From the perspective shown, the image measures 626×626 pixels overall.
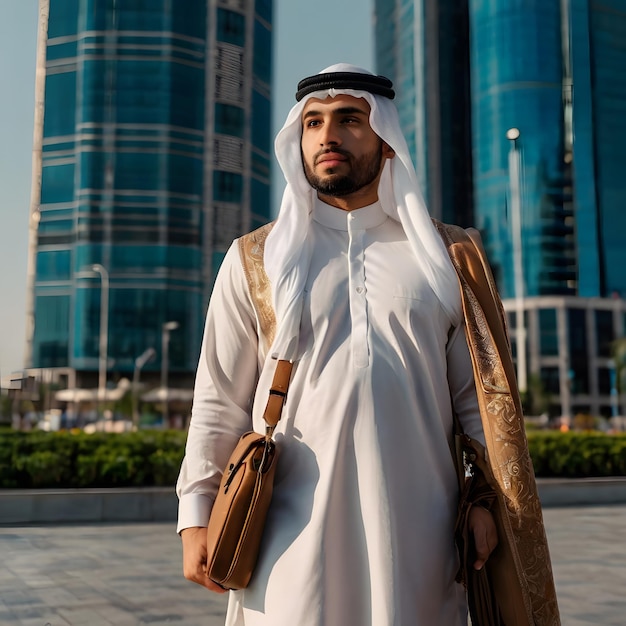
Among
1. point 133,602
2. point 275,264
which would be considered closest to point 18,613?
point 133,602

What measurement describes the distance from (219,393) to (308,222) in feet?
1.56

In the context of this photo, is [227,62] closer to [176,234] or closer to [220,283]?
[176,234]

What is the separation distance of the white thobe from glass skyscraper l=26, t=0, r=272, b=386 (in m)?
61.7

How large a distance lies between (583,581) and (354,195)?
521 centimetres

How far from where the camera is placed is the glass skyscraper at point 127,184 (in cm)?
6350

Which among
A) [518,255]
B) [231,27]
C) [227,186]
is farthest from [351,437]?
[231,27]

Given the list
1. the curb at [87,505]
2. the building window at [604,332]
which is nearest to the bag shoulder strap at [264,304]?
the curb at [87,505]

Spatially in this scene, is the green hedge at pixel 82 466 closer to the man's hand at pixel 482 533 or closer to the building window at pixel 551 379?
the man's hand at pixel 482 533

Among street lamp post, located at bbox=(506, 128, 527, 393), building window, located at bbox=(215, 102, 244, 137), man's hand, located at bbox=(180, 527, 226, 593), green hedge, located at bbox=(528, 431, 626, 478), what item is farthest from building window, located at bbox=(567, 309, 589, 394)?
man's hand, located at bbox=(180, 527, 226, 593)

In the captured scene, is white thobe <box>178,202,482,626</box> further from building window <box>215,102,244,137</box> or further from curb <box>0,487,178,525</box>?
building window <box>215,102,244,137</box>

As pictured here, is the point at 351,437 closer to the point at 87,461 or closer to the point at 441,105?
the point at 87,461

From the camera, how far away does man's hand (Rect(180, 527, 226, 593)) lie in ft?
6.47

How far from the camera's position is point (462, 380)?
7.07 feet

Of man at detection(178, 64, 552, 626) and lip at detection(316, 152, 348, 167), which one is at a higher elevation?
lip at detection(316, 152, 348, 167)
